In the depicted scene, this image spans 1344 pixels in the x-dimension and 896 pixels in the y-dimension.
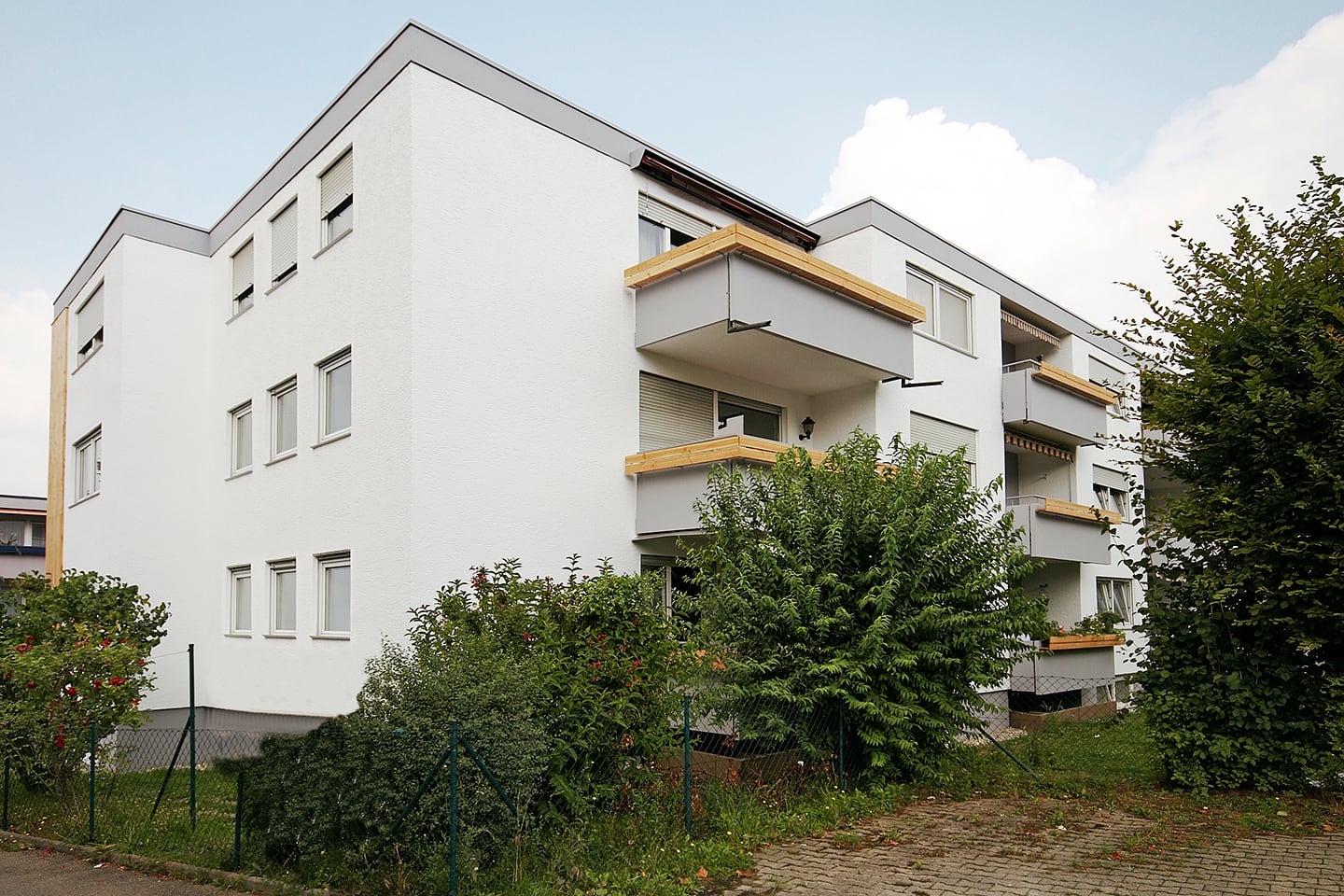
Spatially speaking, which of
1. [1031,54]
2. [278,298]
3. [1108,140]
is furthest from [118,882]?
[1108,140]

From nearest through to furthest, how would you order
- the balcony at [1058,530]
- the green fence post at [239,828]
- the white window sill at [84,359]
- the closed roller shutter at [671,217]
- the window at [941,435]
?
the green fence post at [239,828] < the closed roller shutter at [671,217] < the window at [941,435] < the white window sill at [84,359] < the balcony at [1058,530]

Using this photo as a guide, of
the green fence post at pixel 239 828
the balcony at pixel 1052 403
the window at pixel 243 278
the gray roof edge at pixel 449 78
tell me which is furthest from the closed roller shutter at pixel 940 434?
the green fence post at pixel 239 828

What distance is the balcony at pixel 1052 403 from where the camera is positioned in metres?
20.5

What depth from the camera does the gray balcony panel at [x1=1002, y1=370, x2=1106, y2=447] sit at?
2050 centimetres

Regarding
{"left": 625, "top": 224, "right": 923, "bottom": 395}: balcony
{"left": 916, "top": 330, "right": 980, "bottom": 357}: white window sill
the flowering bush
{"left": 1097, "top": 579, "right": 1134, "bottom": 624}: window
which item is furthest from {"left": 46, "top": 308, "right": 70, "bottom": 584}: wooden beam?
{"left": 1097, "top": 579, "right": 1134, "bottom": 624}: window

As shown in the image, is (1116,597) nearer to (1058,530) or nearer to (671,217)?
(1058,530)

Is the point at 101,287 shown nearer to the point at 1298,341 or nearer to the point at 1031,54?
the point at 1031,54

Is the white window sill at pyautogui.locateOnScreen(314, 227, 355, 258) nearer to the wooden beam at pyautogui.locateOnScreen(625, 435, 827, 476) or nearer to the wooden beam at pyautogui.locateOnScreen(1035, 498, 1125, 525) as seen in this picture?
the wooden beam at pyautogui.locateOnScreen(625, 435, 827, 476)

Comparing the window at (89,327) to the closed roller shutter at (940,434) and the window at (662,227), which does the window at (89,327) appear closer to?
the window at (662,227)

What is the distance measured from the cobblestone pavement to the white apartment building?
3.48 m

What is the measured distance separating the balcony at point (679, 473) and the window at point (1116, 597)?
15.6 metres

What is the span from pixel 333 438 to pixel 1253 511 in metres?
10.8

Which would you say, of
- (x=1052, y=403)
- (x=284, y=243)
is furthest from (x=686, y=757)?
(x=1052, y=403)

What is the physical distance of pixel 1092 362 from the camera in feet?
86.9
